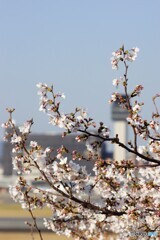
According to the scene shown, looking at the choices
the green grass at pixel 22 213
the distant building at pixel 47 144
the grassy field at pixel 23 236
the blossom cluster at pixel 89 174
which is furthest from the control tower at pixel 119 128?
the blossom cluster at pixel 89 174

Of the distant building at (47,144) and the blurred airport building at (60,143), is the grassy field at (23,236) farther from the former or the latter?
the distant building at (47,144)

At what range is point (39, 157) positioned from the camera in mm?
6207

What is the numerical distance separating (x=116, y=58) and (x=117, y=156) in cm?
9306

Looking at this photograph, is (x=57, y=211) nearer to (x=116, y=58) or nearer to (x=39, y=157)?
(x=39, y=157)

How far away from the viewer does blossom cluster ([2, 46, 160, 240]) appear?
5938 millimetres

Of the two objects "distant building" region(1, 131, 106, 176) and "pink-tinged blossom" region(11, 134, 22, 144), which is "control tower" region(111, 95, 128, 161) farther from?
"pink-tinged blossom" region(11, 134, 22, 144)

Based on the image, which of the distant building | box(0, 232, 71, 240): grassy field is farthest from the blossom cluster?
the distant building

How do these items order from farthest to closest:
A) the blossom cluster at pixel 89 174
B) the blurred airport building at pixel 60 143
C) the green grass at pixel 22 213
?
the blurred airport building at pixel 60 143 < the green grass at pixel 22 213 < the blossom cluster at pixel 89 174

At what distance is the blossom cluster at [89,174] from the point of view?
19.5 feet

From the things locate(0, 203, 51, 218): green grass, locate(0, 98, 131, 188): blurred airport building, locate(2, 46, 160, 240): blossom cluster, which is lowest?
locate(2, 46, 160, 240): blossom cluster

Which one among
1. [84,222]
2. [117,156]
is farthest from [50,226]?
[117,156]

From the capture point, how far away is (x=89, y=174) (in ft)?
20.9

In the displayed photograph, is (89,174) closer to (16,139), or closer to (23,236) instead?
(16,139)

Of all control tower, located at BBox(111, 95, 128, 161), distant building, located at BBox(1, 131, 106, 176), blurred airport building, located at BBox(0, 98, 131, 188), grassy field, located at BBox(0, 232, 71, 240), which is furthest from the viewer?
distant building, located at BBox(1, 131, 106, 176)
